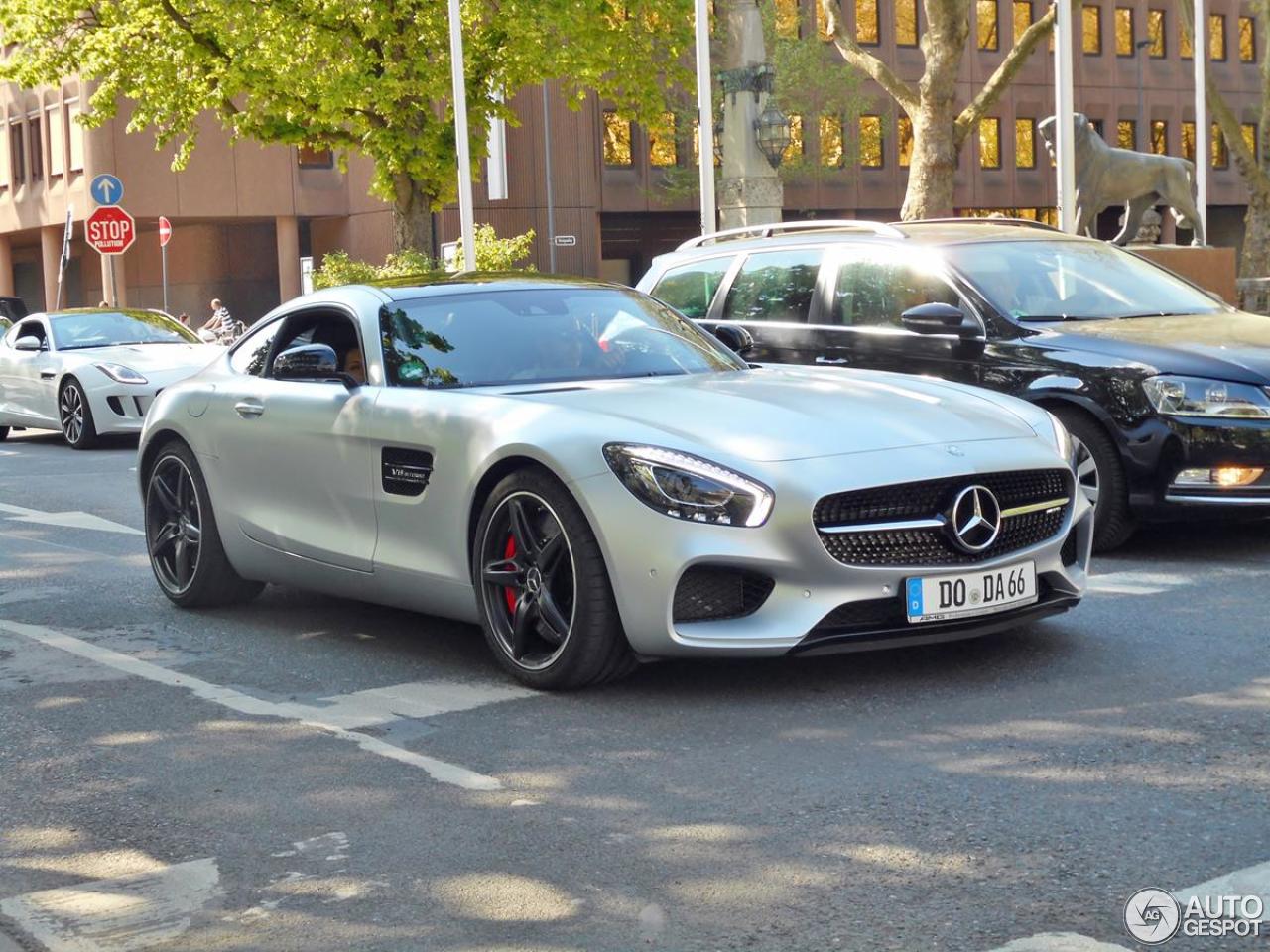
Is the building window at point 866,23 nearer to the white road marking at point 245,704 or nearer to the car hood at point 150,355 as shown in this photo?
the car hood at point 150,355

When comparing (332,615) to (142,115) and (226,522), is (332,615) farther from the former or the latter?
(142,115)

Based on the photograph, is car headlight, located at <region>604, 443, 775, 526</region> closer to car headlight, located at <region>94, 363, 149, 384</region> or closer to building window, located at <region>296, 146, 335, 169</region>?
car headlight, located at <region>94, 363, 149, 384</region>

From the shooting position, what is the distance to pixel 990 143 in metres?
67.9

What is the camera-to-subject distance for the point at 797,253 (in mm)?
10898

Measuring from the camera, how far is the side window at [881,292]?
397 inches

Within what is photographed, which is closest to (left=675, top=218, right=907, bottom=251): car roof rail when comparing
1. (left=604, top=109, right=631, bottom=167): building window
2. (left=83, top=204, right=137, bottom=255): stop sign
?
(left=83, top=204, right=137, bottom=255): stop sign

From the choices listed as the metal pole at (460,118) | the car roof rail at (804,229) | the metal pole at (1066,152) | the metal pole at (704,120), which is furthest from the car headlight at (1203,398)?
the metal pole at (460,118)

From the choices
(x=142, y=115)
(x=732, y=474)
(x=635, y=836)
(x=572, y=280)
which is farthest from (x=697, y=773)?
(x=142, y=115)

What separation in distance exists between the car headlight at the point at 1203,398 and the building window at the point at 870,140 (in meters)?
55.9

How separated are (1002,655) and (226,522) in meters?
3.24

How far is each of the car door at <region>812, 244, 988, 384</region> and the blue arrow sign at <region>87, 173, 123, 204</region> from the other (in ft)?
64.2

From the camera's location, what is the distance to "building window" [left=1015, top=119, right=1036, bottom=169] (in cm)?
6844

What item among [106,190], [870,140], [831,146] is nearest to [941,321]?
[106,190]

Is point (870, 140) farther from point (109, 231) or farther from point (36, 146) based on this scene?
point (109, 231)
